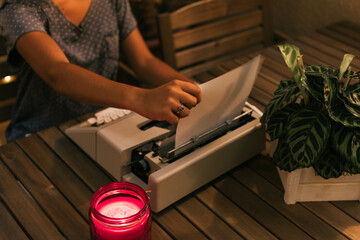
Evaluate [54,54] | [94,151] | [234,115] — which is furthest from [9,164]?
[234,115]

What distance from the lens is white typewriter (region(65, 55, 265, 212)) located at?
3.44ft

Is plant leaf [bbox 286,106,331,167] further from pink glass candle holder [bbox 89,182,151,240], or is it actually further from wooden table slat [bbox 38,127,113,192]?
wooden table slat [bbox 38,127,113,192]

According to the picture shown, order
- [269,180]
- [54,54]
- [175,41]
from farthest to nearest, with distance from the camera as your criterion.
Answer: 1. [175,41]
2. [54,54]
3. [269,180]

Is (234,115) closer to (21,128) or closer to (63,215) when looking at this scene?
(63,215)

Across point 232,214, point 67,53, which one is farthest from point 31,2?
point 232,214

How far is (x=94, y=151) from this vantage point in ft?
3.84

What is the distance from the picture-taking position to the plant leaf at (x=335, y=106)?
955 mm

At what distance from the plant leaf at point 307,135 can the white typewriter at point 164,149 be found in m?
0.17

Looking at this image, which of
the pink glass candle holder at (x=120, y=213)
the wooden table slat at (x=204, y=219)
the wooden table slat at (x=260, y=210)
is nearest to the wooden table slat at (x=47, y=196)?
the pink glass candle holder at (x=120, y=213)

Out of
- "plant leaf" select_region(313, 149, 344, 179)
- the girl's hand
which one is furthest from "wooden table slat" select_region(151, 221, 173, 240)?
"plant leaf" select_region(313, 149, 344, 179)

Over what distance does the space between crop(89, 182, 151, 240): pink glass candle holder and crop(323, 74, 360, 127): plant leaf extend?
1.40 feet

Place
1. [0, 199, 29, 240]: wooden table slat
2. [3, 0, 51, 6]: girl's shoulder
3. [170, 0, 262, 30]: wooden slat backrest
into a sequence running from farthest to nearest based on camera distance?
[170, 0, 262, 30]: wooden slat backrest, [3, 0, 51, 6]: girl's shoulder, [0, 199, 29, 240]: wooden table slat

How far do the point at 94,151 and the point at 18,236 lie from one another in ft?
0.92

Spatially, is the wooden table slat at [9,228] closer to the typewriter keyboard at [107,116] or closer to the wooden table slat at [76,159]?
the wooden table slat at [76,159]
